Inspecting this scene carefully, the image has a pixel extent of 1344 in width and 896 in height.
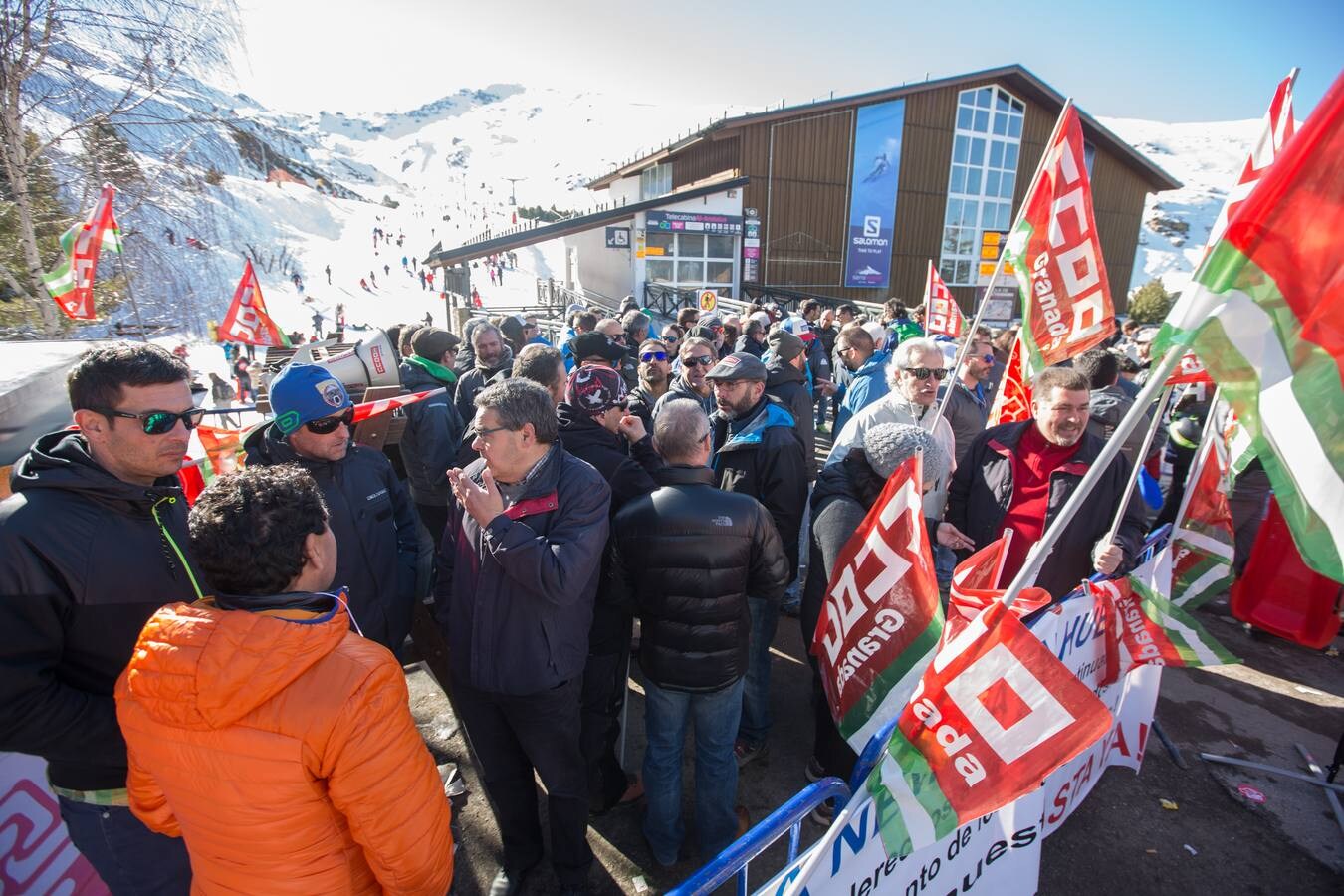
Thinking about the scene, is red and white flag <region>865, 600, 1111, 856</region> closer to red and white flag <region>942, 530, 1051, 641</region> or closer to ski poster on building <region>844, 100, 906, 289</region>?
red and white flag <region>942, 530, 1051, 641</region>

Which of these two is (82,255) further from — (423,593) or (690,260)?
(690,260)

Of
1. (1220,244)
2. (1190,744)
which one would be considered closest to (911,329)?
(1190,744)

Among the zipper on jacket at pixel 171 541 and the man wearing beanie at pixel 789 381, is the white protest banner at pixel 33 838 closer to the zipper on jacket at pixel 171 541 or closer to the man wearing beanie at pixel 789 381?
→ the zipper on jacket at pixel 171 541

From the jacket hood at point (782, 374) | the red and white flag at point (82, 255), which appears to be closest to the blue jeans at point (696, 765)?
the jacket hood at point (782, 374)

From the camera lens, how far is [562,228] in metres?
19.3

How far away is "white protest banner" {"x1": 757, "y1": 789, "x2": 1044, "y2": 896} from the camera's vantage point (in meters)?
1.65

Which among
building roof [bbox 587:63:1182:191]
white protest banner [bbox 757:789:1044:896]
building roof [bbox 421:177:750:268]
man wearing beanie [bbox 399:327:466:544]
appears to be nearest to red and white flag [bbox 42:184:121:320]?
man wearing beanie [bbox 399:327:466:544]

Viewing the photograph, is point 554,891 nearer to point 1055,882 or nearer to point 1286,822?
point 1055,882

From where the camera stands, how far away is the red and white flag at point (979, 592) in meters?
1.81

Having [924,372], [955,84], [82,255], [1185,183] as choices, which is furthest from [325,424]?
[1185,183]

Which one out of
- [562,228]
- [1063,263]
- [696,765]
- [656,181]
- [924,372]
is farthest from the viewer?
[656,181]

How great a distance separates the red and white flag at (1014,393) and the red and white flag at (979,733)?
337 cm

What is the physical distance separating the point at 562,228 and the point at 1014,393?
1717 cm

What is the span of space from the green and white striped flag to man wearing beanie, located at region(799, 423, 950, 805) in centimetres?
115
